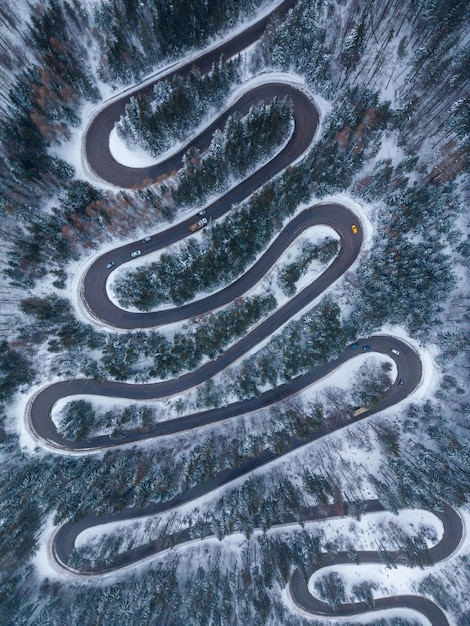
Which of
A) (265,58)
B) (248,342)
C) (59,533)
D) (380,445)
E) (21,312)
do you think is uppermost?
(265,58)

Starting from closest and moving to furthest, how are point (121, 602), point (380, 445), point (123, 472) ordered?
point (121, 602) < point (123, 472) < point (380, 445)

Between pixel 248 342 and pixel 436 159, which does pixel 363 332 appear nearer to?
pixel 248 342

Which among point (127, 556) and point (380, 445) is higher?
point (127, 556)

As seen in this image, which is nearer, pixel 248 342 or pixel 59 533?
pixel 59 533

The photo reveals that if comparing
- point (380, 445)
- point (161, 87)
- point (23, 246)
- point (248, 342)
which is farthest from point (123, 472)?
point (161, 87)

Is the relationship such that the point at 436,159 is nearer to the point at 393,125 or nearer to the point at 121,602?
the point at 393,125

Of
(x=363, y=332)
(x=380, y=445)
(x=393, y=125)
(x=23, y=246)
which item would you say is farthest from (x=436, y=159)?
(x=23, y=246)

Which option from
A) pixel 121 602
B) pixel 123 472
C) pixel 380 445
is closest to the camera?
pixel 121 602
